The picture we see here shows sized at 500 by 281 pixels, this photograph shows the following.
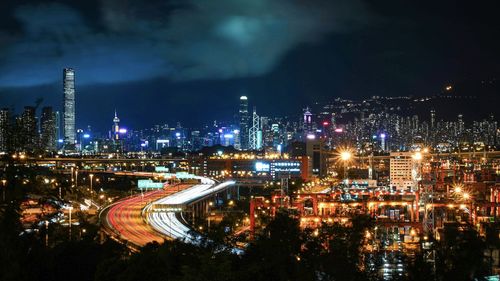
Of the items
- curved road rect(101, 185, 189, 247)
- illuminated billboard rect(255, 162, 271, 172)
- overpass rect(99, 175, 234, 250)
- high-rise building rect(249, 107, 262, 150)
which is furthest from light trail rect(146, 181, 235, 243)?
high-rise building rect(249, 107, 262, 150)

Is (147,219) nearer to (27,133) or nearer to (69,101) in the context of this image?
(27,133)

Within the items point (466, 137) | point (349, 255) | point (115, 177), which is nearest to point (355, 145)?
point (466, 137)

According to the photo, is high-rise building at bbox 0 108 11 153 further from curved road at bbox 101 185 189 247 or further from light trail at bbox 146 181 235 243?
curved road at bbox 101 185 189 247

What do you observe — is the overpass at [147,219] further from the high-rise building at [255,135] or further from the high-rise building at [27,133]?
the high-rise building at [255,135]

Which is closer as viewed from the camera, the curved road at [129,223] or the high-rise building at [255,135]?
the curved road at [129,223]

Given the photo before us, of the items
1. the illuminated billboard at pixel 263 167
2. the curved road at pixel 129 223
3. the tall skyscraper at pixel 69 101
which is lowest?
the curved road at pixel 129 223

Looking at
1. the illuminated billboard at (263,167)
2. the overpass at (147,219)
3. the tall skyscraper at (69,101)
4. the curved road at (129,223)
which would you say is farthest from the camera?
the tall skyscraper at (69,101)

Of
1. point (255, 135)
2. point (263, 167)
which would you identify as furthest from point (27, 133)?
point (255, 135)

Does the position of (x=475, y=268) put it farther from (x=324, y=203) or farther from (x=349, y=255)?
(x=324, y=203)

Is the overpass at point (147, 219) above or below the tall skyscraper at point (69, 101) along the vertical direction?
below

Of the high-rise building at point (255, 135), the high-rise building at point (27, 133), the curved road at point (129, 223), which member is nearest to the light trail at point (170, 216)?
the curved road at point (129, 223)

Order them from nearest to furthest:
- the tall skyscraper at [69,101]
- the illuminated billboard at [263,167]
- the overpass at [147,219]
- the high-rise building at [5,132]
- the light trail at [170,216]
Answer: the high-rise building at [5,132] → the overpass at [147,219] → the light trail at [170,216] → the illuminated billboard at [263,167] → the tall skyscraper at [69,101]
